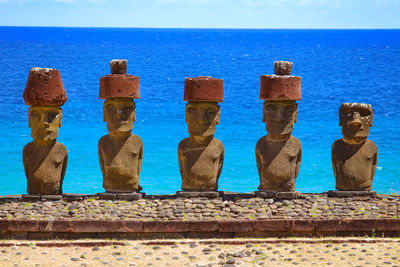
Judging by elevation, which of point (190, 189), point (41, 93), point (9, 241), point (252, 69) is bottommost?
point (9, 241)

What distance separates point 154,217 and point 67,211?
127 cm

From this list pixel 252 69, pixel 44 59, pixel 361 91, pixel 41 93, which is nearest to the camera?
pixel 41 93

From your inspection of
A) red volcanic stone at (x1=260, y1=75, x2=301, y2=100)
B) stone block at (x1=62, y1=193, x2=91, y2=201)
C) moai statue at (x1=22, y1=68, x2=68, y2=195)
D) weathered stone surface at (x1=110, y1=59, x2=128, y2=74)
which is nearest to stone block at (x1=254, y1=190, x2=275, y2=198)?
red volcanic stone at (x1=260, y1=75, x2=301, y2=100)

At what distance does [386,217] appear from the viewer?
1045cm

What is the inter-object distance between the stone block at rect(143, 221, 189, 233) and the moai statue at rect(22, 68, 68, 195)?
1.83 m

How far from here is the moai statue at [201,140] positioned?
11.1 m

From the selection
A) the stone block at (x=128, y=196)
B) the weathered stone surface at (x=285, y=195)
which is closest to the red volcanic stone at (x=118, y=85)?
the stone block at (x=128, y=196)

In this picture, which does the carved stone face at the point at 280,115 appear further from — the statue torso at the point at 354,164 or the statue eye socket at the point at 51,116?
the statue eye socket at the point at 51,116

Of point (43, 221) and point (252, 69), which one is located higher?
point (252, 69)

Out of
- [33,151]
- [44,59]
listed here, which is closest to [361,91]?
[44,59]

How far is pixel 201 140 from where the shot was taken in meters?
11.3

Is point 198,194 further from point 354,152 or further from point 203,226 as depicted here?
point 354,152

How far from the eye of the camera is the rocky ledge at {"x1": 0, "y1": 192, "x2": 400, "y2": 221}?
1048 cm

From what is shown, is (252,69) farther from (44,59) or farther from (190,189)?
(190,189)
